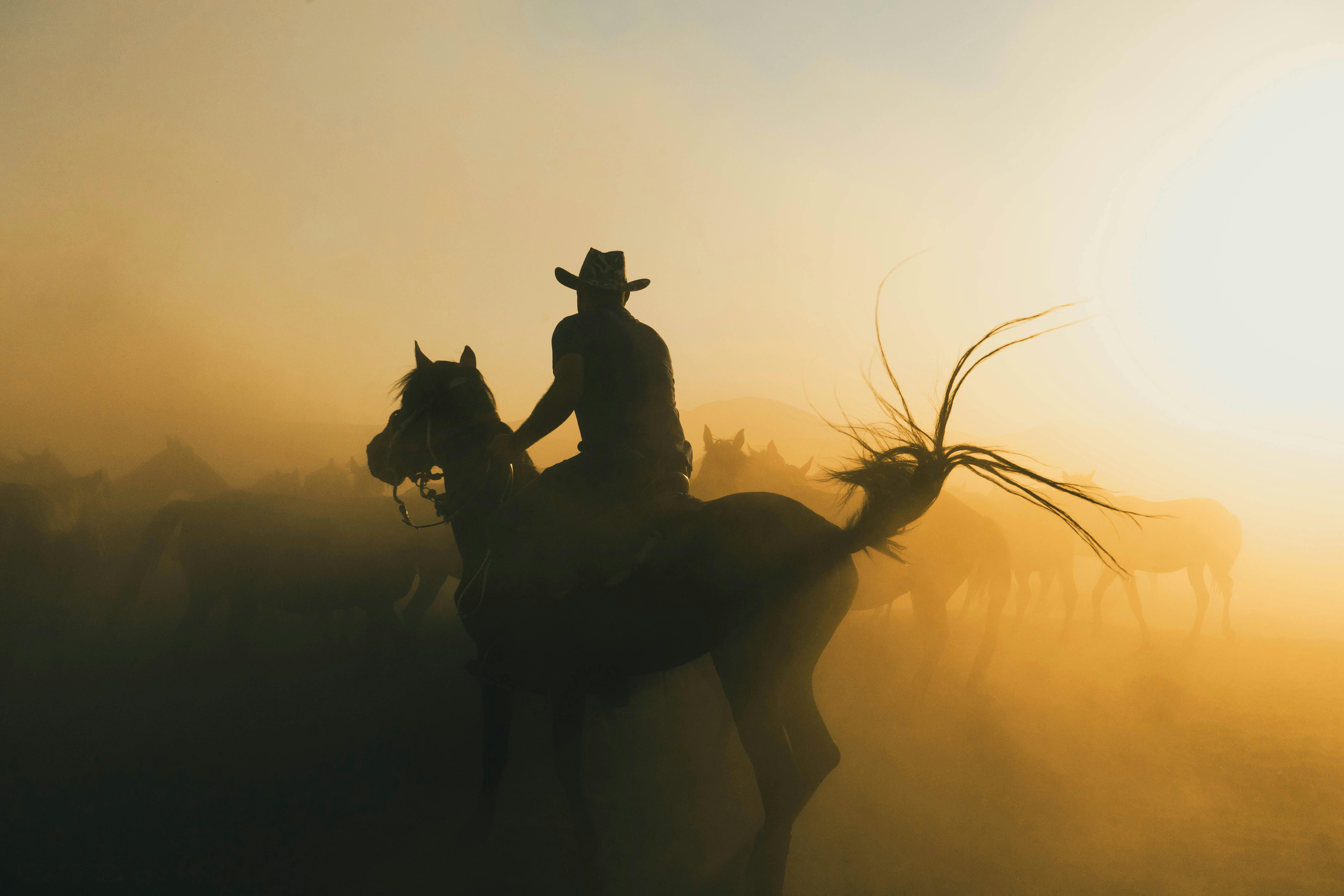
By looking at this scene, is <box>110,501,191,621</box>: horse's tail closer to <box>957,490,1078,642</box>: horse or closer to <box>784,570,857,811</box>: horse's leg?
<box>784,570,857,811</box>: horse's leg

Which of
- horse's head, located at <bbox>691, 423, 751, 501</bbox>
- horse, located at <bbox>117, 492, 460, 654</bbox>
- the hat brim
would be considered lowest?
horse, located at <bbox>117, 492, 460, 654</bbox>

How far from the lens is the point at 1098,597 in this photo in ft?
29.2

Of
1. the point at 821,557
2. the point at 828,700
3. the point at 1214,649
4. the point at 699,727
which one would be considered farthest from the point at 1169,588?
the point at 821,557

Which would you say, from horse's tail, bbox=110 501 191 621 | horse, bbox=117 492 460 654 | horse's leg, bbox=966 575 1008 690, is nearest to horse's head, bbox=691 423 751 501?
horse, bbox=117 492 460 654

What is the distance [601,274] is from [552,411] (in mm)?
796

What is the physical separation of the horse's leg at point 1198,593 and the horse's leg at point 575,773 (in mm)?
9799

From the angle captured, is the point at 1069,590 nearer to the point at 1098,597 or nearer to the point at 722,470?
the point at 1098,597

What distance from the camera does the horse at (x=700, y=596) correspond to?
2.17m

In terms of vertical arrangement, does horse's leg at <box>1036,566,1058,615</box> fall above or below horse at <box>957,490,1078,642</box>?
below

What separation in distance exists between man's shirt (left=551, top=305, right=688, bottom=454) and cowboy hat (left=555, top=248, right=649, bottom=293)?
219mm

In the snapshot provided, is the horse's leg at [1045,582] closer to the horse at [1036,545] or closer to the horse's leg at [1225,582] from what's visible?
the horse at [1036,545]

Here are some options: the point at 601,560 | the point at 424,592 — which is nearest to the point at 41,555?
the point at 424,592

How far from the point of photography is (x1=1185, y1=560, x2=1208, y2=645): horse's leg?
8.15m

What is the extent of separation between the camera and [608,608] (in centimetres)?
229
